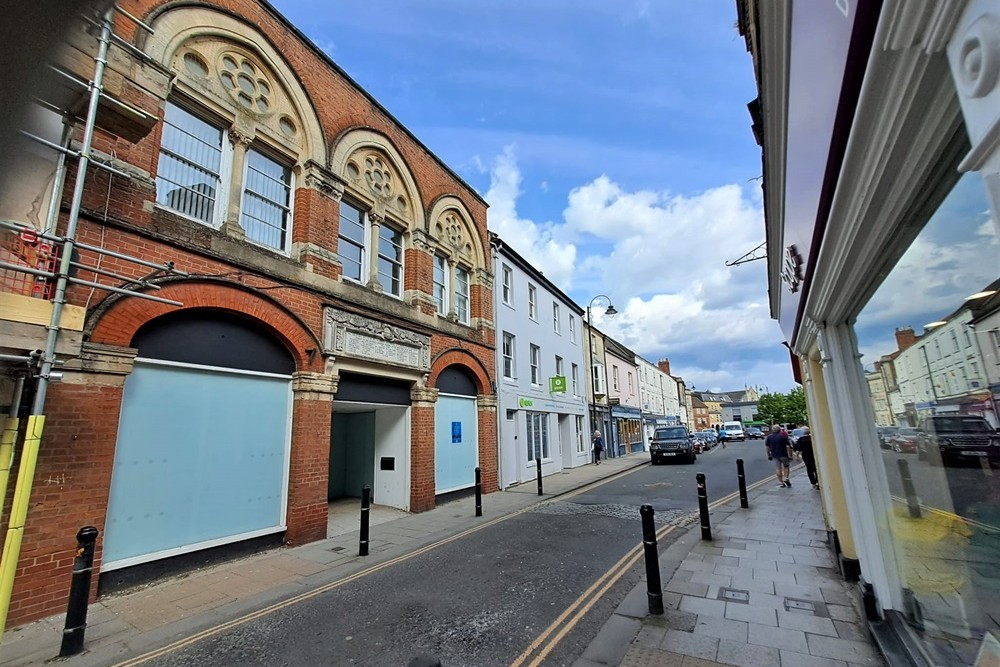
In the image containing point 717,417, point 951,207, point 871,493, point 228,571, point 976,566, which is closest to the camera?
point 951,207

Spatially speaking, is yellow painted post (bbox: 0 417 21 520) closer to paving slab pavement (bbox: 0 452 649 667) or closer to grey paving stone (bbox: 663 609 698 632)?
paving slab pavement (bbox: 0 452 649 667)

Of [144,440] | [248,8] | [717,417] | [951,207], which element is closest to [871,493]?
[951,207]

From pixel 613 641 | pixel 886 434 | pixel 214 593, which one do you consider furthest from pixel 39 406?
pixel 886 434

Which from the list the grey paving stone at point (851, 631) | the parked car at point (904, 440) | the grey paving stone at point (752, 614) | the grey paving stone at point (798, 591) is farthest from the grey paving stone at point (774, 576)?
the parked car at point (904, 440)

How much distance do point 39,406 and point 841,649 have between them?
25.1ft

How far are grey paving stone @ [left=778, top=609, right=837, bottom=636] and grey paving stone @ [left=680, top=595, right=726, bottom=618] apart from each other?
52cm

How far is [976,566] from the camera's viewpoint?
103 inches

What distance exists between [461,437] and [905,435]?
412 inches

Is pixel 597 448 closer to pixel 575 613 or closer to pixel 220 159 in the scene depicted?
pixel 575 613

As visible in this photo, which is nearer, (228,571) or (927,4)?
(927,4)

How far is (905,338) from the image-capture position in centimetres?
276

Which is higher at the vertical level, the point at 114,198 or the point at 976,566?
the point at 114,198

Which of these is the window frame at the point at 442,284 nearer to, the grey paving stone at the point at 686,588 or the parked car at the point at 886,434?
the grey paving stone at the point at 686,588

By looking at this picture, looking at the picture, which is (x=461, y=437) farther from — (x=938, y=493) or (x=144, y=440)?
(x=938, y=493)
